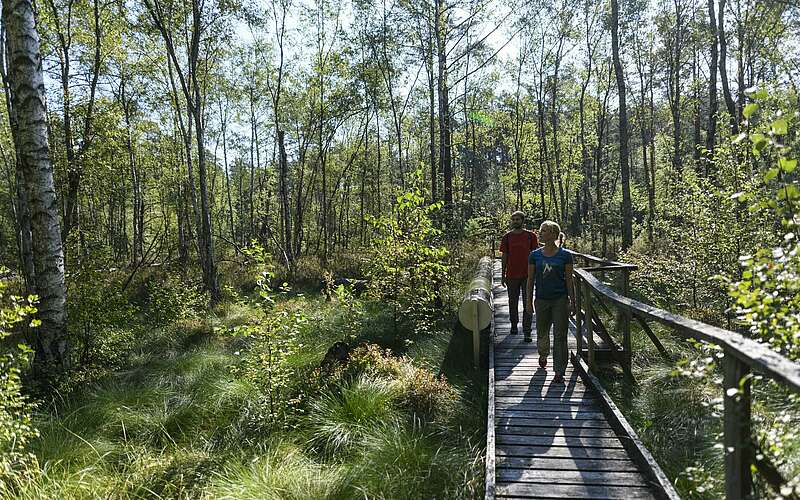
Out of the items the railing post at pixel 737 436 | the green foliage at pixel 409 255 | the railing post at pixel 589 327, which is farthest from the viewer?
the green foliage at pixel 409 255

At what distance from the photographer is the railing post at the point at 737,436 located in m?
2.39

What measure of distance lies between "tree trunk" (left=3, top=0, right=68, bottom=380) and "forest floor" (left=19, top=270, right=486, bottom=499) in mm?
1062

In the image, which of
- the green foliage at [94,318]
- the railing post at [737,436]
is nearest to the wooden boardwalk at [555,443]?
the railing post at [737,436]

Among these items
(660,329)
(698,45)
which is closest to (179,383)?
(660,329)

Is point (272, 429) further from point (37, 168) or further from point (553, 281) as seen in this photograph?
point (37, 168)

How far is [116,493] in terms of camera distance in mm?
4207

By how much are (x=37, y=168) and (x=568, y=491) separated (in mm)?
7164

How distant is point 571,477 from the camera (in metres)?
3.78

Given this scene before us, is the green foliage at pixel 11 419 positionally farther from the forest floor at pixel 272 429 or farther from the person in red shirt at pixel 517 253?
the person in red shirt at pixel 517 253

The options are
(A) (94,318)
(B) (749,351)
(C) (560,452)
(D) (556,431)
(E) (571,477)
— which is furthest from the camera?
(A) (94,318)

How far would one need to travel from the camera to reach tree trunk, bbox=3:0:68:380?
5785 mm

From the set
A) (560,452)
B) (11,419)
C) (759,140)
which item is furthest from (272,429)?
(759,140)

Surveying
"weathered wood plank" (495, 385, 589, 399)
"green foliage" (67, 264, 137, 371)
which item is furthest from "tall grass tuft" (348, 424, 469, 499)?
"green foliage" (67, 264, 137, 371)

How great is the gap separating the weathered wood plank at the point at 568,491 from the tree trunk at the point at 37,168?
20.4 ft
